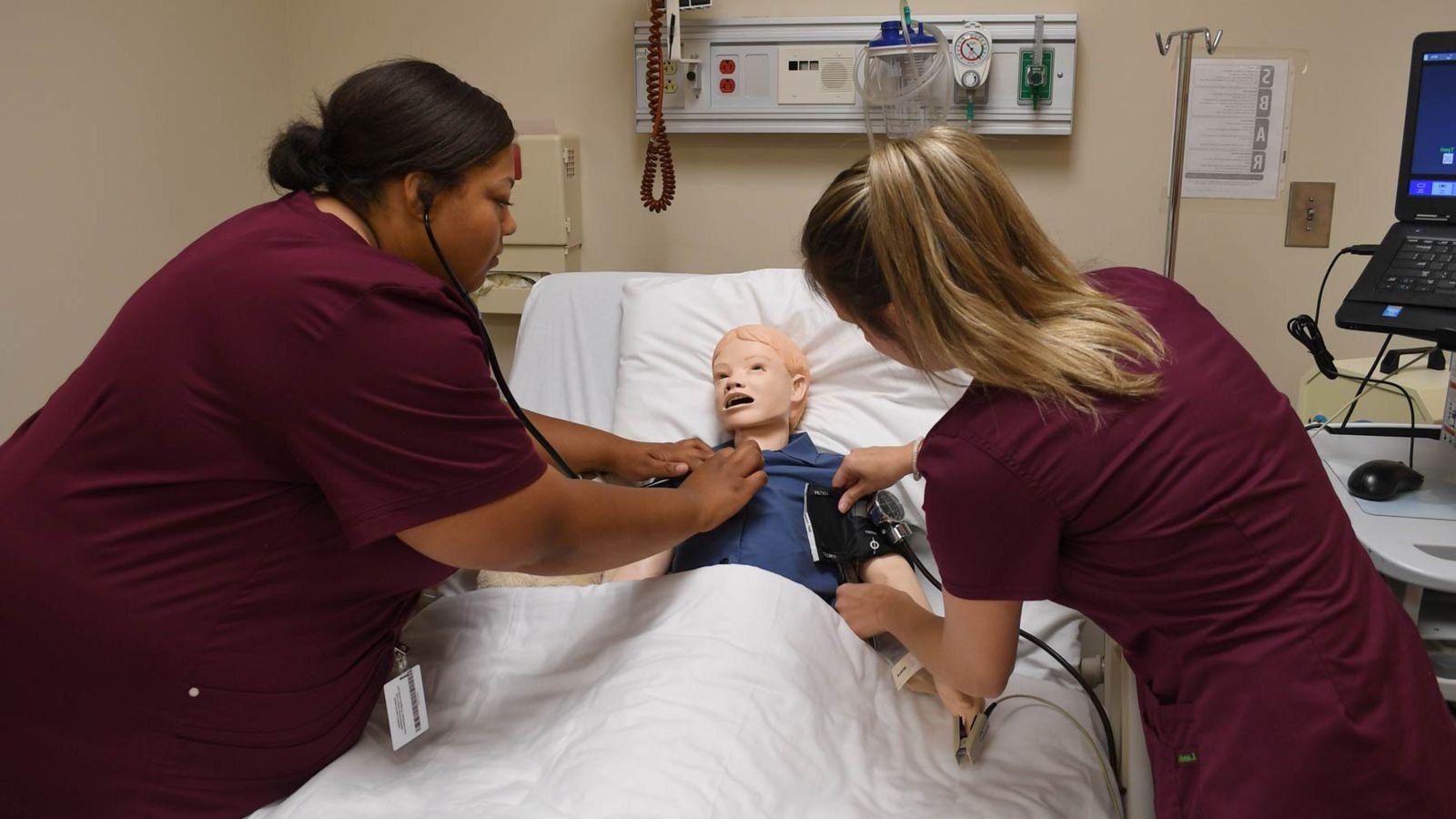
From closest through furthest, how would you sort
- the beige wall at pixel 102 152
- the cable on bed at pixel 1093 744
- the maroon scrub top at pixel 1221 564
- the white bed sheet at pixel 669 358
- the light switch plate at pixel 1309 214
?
the maroon scrub top at pixel 1221 564, the cable on bed at pixel 1093 744, the white bed sheet at pixel 669 358, the beige wall at pixel 102 152, the light switch plate at pixel 1309 214

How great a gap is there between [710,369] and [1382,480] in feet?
3.81

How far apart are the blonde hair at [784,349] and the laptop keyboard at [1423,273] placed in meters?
0.95

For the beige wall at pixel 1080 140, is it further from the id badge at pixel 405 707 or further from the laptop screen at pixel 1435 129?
the id badge at pixel 405 707

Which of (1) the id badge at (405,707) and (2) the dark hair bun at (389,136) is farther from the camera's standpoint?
(1) the id badge at (405,707)

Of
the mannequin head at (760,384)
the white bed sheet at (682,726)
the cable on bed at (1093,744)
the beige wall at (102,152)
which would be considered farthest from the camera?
the beige wall at (102,152)

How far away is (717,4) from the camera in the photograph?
2.58 m

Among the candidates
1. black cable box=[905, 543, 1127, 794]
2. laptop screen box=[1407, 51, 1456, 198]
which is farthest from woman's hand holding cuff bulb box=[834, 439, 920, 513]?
laptop screen box=[1407, 51, 1456, 198]

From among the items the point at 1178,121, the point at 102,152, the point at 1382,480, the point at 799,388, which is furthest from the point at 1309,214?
the point at 102,152

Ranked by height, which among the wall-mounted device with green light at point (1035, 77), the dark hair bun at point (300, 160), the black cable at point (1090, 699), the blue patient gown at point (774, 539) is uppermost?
the wall-mounted device with green light at point (1035, 77)

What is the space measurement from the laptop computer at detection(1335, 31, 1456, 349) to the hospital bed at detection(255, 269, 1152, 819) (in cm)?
60

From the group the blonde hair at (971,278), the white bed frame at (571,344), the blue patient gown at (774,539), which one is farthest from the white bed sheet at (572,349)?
the blonde hair at (971,278)

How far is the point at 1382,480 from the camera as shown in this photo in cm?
149

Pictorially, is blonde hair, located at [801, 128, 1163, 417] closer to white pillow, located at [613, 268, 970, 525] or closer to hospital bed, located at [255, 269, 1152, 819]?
hospital bed, located at [255, 269, 1152, 819]

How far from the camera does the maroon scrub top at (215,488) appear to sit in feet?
3.72
